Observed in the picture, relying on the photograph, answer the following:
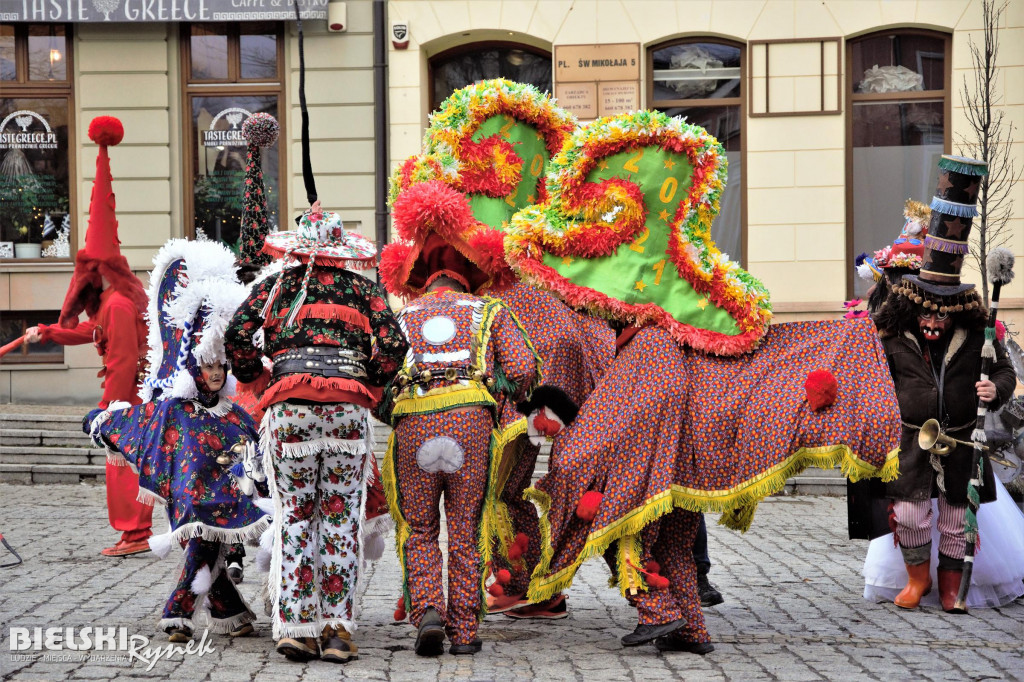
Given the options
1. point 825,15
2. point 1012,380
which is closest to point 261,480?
point 1012,380

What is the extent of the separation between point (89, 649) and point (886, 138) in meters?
10.9

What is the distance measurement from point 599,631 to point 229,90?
32.6ft

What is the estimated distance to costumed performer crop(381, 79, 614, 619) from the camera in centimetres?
550

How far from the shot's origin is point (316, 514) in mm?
5207

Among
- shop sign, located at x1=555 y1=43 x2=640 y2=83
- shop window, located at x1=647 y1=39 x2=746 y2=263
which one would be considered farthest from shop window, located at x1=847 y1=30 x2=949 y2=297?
shop sign, located at x1=555 y1=43 x2=640 y2=83

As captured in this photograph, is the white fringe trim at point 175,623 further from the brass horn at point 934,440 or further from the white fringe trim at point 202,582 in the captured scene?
the brass horn at point 934,440

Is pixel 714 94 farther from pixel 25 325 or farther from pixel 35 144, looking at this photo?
pixel 25 325

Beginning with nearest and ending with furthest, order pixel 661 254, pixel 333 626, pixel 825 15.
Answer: pixel 333 626, pixel 661 254, pixel 825 15

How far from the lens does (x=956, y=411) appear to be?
643cm

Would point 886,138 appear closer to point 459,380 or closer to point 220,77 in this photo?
point 220,77

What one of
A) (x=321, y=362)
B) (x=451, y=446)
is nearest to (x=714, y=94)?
(x=451, y=446)

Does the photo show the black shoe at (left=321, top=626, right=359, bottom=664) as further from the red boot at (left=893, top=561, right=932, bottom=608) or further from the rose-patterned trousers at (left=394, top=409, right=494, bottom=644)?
the red boot at (left=893, top=561, right=932, bottom=608)

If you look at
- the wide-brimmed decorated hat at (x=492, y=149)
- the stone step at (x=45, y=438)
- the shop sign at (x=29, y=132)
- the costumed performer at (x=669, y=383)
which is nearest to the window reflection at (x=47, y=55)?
the shop sign at (x=29, y=132)

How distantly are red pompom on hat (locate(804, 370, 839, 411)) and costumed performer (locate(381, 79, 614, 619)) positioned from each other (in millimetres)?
925
